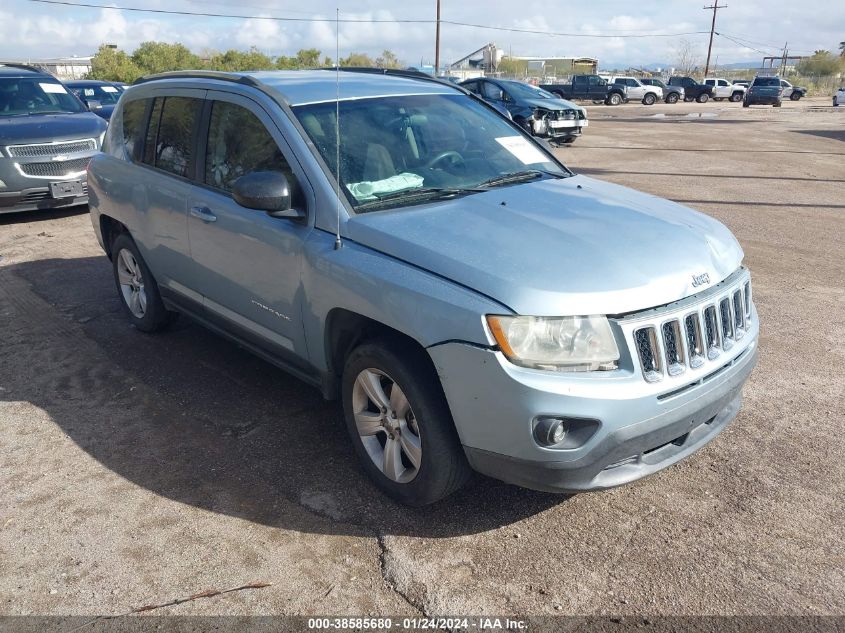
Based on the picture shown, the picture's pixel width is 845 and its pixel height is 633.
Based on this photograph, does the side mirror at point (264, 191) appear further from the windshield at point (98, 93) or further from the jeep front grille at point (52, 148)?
the windshield at point (98, 93)

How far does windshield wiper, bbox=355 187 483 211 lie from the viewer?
11.8 ft

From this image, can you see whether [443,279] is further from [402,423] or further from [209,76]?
[209,76]

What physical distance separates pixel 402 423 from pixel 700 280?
142cm

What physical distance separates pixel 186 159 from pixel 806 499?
12.8 feet

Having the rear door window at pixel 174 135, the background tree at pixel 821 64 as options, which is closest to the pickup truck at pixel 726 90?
the background tree at pixel 821 64

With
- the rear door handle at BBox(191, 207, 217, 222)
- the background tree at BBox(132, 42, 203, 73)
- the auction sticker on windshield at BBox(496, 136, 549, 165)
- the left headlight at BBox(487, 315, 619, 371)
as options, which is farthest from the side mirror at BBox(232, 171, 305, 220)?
the background tree at BBox(132, 42, 203, 73)

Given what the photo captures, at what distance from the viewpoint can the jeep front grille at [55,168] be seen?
941 centimetres

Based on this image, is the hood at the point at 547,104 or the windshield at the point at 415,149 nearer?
the windshield at the point at 415,149

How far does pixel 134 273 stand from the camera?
564 cm

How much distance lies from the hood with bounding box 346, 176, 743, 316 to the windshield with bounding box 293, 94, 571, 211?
0.22 m

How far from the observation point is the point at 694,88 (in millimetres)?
49500

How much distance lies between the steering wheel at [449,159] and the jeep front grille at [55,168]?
7.43m

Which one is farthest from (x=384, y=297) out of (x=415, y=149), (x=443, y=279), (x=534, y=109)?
(x=534, y=109)

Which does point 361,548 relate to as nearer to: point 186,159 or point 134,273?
point 186,159
